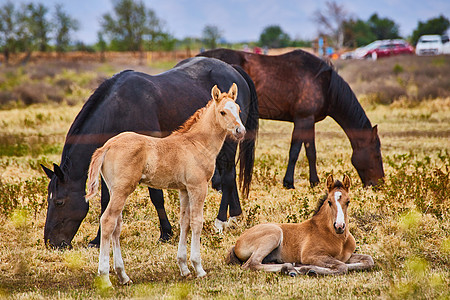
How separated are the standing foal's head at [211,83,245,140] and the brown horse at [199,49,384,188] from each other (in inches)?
180

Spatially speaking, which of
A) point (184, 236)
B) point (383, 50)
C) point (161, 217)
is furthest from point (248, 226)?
point (383, 50)

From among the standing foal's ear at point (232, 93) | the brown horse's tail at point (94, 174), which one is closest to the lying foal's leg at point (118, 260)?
the brown horse's tail at point (94, 174)

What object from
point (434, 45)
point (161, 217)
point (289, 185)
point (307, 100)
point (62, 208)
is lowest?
point (289, 185)

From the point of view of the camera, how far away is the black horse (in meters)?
6.47

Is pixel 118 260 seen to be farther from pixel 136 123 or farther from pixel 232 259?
pixel 136 123

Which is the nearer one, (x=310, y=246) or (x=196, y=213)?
(x=196, y=213)

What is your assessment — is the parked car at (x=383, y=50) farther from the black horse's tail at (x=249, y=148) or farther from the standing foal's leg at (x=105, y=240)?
the standing foal's leg at (x=105, y=240)

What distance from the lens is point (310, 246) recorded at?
576cm

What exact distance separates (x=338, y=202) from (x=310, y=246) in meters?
0.60

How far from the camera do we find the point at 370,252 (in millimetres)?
6320

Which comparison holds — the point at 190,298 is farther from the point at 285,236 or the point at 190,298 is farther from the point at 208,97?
the point at 208,97

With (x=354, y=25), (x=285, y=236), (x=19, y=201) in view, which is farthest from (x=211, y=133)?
(x=354, y=25)

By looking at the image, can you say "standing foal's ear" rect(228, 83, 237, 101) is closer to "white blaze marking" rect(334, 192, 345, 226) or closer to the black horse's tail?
"white blaze marking" rect(334, 192, 345, 226)

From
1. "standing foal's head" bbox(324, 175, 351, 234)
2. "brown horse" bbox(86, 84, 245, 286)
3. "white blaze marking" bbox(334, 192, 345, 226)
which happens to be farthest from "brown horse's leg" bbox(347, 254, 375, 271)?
"brown horse" bbox(86, 84, 245, 286)
